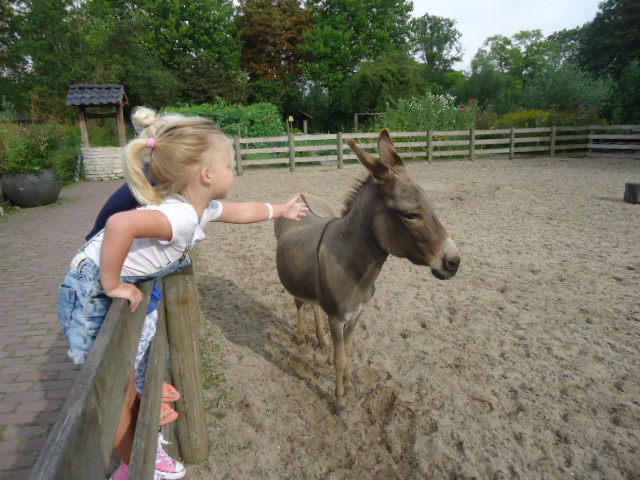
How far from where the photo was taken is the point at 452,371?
11.5 ft

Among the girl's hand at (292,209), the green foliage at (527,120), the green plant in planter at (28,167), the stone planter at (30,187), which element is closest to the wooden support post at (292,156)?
the green plant in planter at (28,167)

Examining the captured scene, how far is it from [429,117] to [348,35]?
2619cm

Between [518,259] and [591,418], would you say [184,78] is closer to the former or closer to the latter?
[518,259]

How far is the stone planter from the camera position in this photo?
1009 centimetres

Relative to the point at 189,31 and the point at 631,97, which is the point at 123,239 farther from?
the point at 189,31

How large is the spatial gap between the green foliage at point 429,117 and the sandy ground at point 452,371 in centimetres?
1349

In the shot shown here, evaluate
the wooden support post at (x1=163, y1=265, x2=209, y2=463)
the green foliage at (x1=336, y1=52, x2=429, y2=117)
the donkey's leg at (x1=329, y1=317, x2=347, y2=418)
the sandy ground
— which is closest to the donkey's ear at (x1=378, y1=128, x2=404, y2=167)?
the donkey's leg at (x1=329, y1=317, x2=347, y2=418)

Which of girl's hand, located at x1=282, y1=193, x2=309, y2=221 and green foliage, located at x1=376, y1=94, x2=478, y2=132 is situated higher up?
green foliage, located at x1=376, y1=94, x2=478, y2=132

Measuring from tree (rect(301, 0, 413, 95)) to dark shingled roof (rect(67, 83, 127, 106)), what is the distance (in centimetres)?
2772

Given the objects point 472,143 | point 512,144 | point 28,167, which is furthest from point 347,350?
point 512,144

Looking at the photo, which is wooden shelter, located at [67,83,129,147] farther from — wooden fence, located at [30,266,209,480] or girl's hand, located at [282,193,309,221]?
wooden fence, located at [30,266,209,480]

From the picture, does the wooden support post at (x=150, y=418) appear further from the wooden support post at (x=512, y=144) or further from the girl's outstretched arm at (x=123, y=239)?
the wooden support post at (x=512, y=144)

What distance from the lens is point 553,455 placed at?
260 cm

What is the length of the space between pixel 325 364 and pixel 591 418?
219 cm
